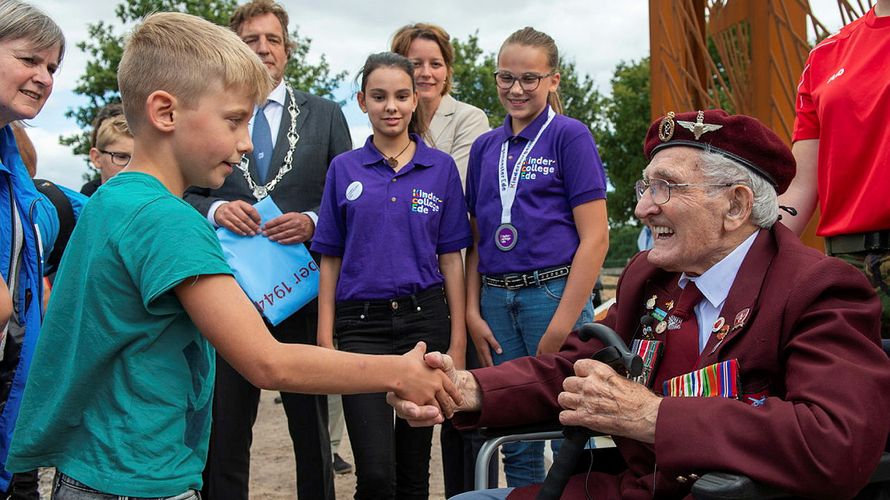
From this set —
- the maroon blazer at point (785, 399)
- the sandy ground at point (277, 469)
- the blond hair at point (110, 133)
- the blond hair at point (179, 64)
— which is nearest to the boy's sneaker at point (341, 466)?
the sandy ground at point (277, 469)

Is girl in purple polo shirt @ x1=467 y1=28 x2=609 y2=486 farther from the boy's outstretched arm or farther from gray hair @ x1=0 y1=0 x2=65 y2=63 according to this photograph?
gray hair @ x1=0 y1=0 x2=65 y2=63

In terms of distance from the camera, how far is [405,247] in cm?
349

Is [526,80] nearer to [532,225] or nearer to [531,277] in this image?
[532,225]

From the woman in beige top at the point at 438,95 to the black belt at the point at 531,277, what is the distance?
2.57ft

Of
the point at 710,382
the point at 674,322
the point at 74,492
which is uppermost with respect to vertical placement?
the point at 674,322

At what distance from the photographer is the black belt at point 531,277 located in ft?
11.5

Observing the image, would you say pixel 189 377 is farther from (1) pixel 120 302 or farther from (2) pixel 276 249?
(2) pixel 276 249

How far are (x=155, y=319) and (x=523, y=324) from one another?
1912mm

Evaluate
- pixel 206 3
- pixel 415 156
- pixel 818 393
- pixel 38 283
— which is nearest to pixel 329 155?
pixel 415 156

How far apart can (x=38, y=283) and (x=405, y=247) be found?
134 centimetres

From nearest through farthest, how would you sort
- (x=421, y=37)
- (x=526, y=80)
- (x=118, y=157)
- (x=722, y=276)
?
(x=722, y=276) < (x=526, y=80) < (x=421, y=37) < (x=118, y=157)

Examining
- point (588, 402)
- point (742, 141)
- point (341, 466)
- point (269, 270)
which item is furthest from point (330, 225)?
point (341, 466)

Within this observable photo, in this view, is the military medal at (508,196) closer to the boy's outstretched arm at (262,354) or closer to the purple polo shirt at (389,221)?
the purple polo shirt at (389,221)

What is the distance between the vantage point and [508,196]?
3.59 m
